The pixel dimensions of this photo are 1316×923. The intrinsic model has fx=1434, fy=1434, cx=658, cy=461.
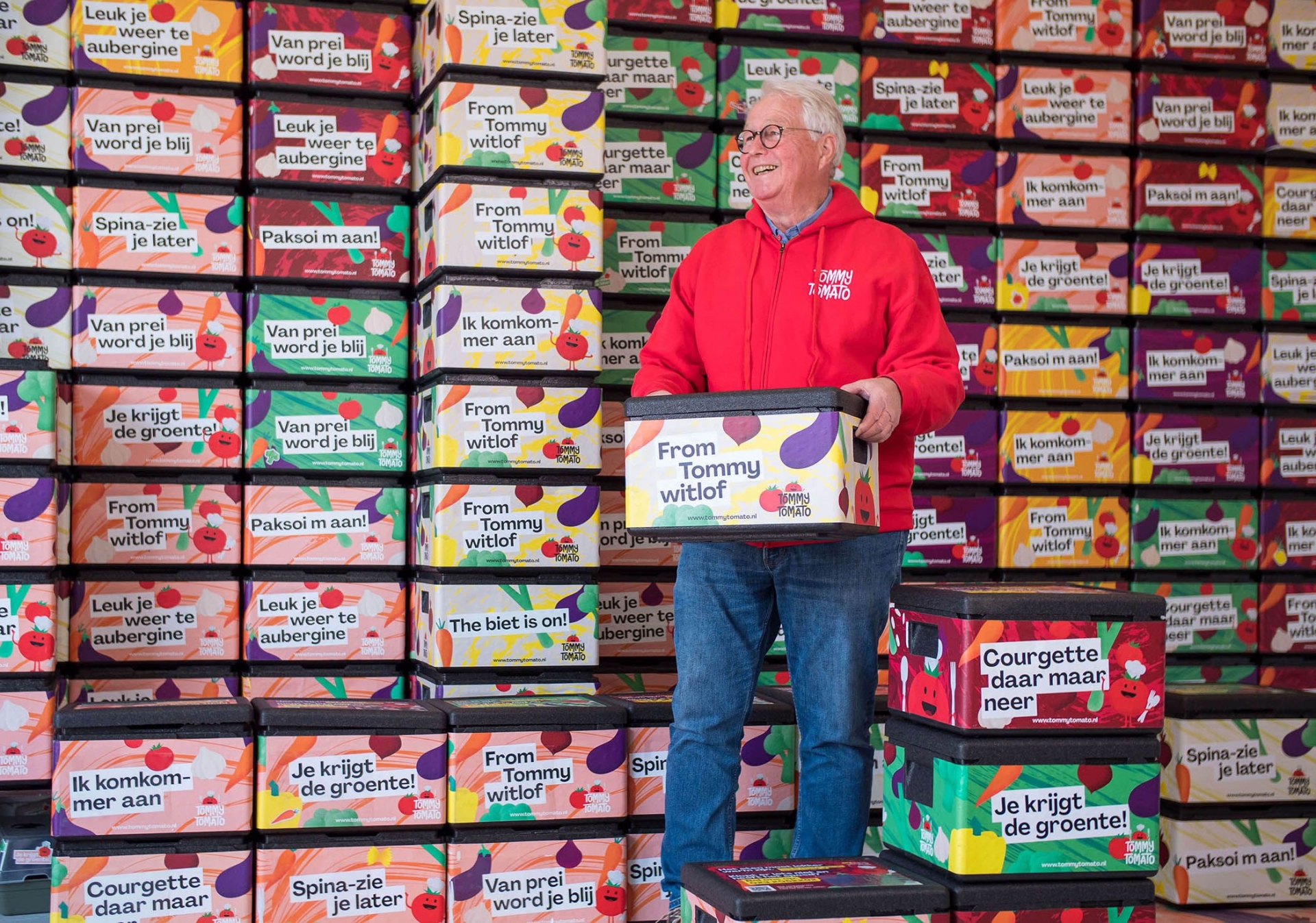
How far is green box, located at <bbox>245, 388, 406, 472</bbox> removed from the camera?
3.79 m

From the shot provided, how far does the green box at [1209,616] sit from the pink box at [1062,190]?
1139 mm

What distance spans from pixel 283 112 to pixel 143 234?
1.60ft

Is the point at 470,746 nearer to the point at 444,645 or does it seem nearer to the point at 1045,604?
the point at 444,645

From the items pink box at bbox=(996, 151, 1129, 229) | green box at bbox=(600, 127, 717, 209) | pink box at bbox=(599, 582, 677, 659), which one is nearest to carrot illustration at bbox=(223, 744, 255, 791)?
pink box at bbox=(599, 582, 677, 659)

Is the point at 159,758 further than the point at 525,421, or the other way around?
the point at 525,421

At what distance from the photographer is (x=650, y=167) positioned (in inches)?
163

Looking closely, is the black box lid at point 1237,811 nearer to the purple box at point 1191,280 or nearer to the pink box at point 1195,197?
the purple box at point 1191,280

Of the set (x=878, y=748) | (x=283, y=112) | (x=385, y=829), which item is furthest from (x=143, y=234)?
(x=878, y=748)

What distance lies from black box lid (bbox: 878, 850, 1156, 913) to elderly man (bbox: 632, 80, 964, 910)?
295 mm

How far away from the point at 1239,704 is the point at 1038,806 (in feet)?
4.76

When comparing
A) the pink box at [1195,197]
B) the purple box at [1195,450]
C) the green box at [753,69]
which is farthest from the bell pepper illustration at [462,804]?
the pink box at [1195,197]

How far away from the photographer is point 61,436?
350cm

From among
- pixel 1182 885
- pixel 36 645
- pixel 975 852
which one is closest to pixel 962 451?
pixel 1182 885

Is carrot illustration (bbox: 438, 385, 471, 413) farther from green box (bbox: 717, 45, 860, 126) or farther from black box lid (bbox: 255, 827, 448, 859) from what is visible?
green box (bbox: 717, 45, 860, 126)
